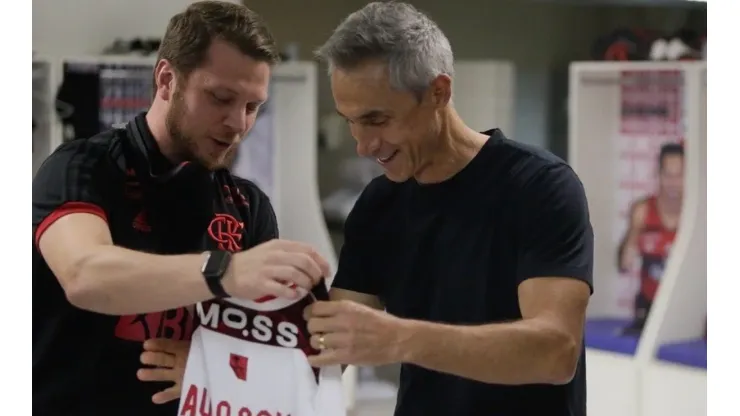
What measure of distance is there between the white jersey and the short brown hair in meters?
0.39

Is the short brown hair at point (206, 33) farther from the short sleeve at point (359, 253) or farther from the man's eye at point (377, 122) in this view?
the short sleeve at point (359, 253)

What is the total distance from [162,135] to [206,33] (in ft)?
0.57

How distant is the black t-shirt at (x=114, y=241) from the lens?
1.65m

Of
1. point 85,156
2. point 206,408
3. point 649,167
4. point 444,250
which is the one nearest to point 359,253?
point 444,250

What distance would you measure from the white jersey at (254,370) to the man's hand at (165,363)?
1cm

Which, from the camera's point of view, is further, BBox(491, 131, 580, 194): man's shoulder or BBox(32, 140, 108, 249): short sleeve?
BBox(491, 131, 580, 194): man's shoulder

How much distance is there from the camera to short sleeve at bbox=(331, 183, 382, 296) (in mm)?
1854

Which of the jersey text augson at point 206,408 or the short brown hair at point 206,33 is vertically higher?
the short brown hair at point 206,33

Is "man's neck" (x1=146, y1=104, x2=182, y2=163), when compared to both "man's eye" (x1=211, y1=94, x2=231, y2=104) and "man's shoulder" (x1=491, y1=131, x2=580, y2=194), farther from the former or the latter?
"man's shoulder" (x1=491, y1=131, x2=580, y2=194)

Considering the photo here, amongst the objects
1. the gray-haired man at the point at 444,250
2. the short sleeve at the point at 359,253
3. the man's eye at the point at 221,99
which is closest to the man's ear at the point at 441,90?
the gray-haired man at the point at 444,250

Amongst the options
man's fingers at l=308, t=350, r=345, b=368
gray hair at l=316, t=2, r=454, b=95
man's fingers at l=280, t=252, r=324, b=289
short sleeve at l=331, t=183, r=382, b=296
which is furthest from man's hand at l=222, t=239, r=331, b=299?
gray hair at l=316, t=2, r=454, b=95

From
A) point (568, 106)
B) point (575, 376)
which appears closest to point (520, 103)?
point (568, 106)

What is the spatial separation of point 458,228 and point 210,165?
0.43m
